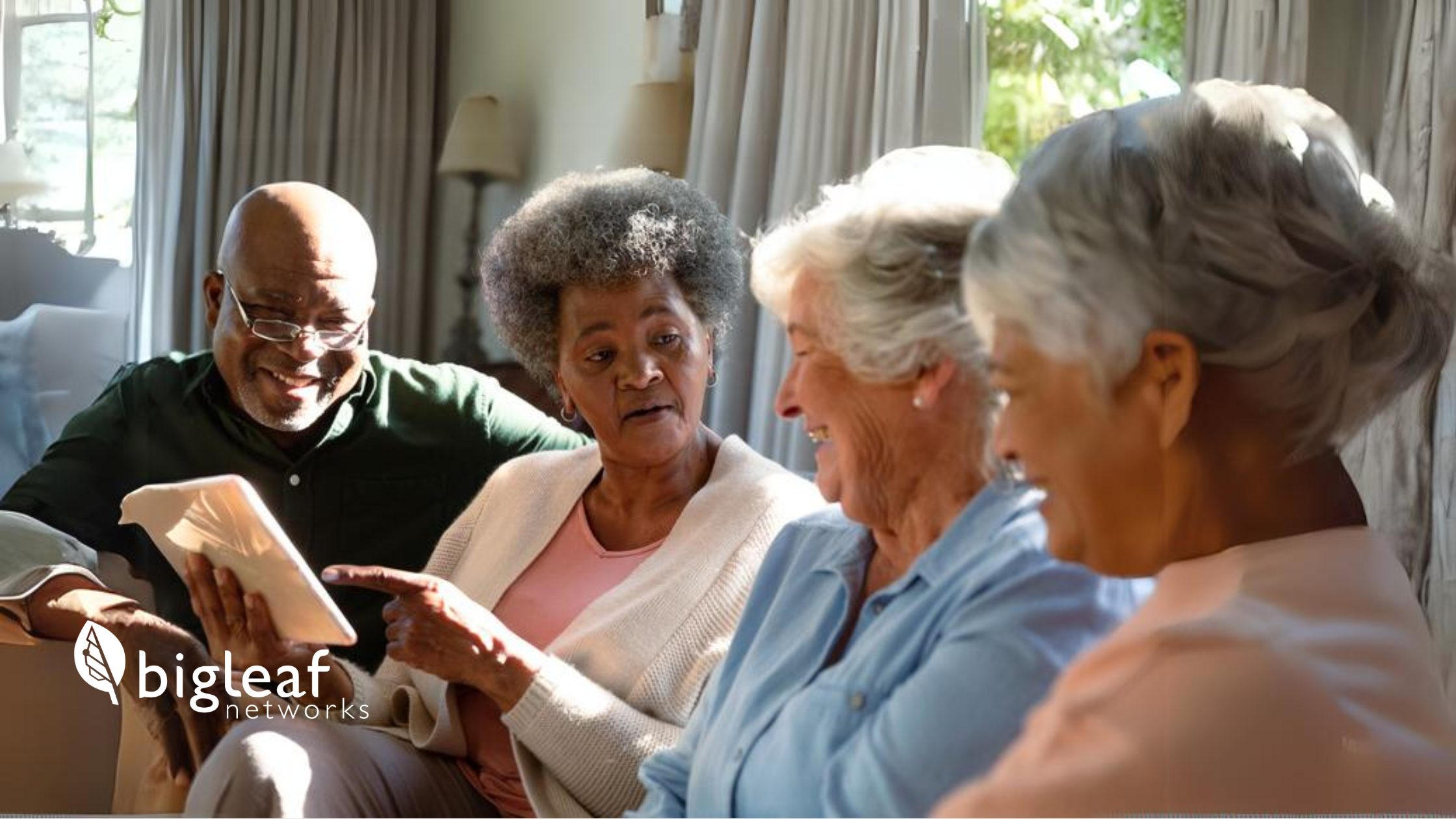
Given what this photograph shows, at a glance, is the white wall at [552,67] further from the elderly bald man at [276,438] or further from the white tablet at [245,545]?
the white tablet at [245,545]

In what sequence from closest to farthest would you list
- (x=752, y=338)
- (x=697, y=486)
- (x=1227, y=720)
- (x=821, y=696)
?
(x=1227, y=720), (x=821, y=696), (x=752, y=338), (x=697, y=486)

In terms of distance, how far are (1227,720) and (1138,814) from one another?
9cm

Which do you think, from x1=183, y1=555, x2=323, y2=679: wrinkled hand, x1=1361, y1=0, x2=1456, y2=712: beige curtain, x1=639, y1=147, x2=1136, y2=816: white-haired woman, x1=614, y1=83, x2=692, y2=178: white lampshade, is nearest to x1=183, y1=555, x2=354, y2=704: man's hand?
x1=183, y1=555, x2=323, y2=679: wrinkled hand

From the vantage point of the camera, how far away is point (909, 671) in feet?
3.81

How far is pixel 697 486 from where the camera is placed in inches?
61.6

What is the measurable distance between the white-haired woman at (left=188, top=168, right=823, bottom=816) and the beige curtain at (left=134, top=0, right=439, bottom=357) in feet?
0.31

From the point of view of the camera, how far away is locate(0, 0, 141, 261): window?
149cm

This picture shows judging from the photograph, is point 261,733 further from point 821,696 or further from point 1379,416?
point 1379,416

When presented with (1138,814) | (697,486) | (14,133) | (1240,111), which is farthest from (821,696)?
(14,133)

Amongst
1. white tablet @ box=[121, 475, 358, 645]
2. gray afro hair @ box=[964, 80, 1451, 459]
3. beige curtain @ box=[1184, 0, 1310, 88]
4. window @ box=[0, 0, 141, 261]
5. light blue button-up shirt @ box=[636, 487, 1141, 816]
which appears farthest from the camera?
window @ box=[0, 0, 141, 261]

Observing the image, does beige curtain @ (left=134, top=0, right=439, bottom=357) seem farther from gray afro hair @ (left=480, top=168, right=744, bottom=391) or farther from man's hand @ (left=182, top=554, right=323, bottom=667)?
man's hand @ (left=182, top=554, right=323, bottom=667)

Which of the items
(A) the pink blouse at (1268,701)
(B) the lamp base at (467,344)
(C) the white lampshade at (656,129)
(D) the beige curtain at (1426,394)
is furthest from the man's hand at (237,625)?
(D) the beige curtain at (1426,394)

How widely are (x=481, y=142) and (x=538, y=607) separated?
447 mm

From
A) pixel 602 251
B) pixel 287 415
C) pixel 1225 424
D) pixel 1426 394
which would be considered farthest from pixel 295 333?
pixel 1426 394
